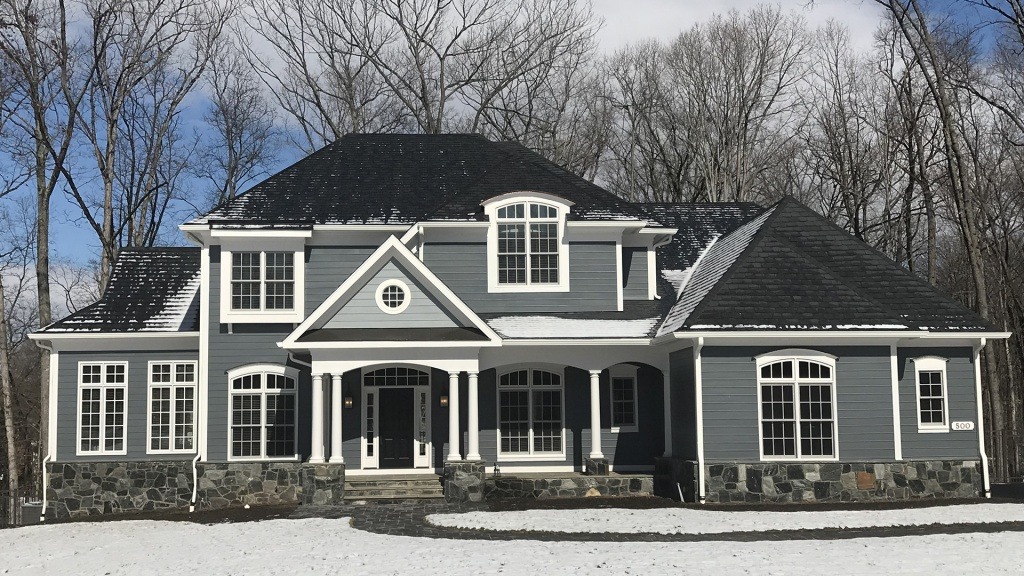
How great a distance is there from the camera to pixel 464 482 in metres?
18.1

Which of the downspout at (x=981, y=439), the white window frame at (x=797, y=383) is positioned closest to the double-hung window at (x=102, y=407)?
the white window frame at (x=797, y=383)

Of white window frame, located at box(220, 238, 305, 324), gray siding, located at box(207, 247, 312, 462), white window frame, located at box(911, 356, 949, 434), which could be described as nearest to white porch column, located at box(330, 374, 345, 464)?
gray siding, located at box(207, 247, 312, 462)

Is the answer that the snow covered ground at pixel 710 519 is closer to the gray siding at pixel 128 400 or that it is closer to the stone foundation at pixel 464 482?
the stone foundation at pixel 464 482

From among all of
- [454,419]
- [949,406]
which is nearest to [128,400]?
[454,419]

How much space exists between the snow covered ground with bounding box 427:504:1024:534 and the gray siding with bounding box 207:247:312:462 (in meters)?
5.41

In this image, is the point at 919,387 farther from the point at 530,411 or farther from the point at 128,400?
the point at 128,400

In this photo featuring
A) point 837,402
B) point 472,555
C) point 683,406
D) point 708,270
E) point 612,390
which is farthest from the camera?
point 708,270

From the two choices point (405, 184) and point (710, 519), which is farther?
point (405, 184)

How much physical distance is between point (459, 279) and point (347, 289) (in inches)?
130

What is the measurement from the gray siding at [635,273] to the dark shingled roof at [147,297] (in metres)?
9.91

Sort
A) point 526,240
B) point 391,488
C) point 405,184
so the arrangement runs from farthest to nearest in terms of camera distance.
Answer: point 405,184 → point 526,240 → point 391,488

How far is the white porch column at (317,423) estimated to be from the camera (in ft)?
59.7

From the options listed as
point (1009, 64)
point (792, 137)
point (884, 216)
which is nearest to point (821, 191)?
point (792, 137)

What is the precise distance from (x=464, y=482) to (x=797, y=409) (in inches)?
259
